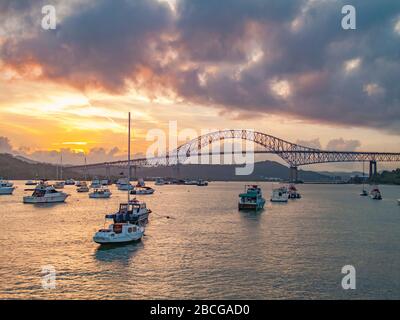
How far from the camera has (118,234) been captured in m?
38.4

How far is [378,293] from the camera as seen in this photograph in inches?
990

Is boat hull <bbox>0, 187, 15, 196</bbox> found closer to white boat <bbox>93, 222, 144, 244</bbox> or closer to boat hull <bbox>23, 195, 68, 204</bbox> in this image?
boat hull <bbox>23, 195, 68, 204</bbox>

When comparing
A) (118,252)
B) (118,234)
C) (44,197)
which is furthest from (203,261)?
(44,197)

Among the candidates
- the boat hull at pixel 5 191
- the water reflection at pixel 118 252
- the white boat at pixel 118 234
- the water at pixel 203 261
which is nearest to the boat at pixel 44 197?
the water at pixel 203 261

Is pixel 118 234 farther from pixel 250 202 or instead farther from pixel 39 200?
pixel 39 200

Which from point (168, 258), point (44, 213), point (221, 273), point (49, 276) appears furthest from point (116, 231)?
point (44, 213)

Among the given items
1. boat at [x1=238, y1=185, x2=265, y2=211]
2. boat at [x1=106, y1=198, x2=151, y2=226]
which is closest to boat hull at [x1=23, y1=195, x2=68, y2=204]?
boat at [x1=106, y1=198, x2=151, y2=226]

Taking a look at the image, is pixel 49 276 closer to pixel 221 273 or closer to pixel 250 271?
pixel 221 273

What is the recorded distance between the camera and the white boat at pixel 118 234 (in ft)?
124

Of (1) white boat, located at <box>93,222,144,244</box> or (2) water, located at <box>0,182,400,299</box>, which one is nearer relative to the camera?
(2) water, located at <box>0,182,400,299</box>

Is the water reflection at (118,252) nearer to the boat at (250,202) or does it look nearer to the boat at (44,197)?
the boat at (250,202)

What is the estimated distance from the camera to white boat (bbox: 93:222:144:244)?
37688mm
